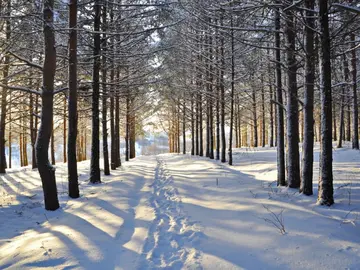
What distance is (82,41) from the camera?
33.3 feet

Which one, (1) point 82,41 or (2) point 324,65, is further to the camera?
(1) point 82,41

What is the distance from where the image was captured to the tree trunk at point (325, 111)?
476 centimetres

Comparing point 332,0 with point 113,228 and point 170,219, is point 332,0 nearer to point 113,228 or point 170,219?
point 170,219

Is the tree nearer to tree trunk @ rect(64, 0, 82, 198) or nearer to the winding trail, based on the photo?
tree trunk @ rect(64, 0, 82, 198)

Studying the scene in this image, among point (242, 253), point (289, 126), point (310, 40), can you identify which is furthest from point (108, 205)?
point (310, 40)

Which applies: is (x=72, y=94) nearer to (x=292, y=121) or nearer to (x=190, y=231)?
(x=190, y=231)

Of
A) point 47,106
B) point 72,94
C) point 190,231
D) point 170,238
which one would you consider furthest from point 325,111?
point 72,94

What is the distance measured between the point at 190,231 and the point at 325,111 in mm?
3323

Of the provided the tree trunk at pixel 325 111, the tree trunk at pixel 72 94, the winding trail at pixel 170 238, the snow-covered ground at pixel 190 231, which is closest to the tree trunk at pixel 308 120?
the snow-covered ground at pixel 190 231

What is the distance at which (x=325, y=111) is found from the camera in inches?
188

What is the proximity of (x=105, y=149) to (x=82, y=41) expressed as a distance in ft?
15.6

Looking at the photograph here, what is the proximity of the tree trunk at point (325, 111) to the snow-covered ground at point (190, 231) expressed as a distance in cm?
43

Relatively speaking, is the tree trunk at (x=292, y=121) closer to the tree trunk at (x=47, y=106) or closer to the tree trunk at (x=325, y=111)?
the tree trunk at (x=325, y=111)

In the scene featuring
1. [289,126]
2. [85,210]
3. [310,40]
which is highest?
[310,40]
